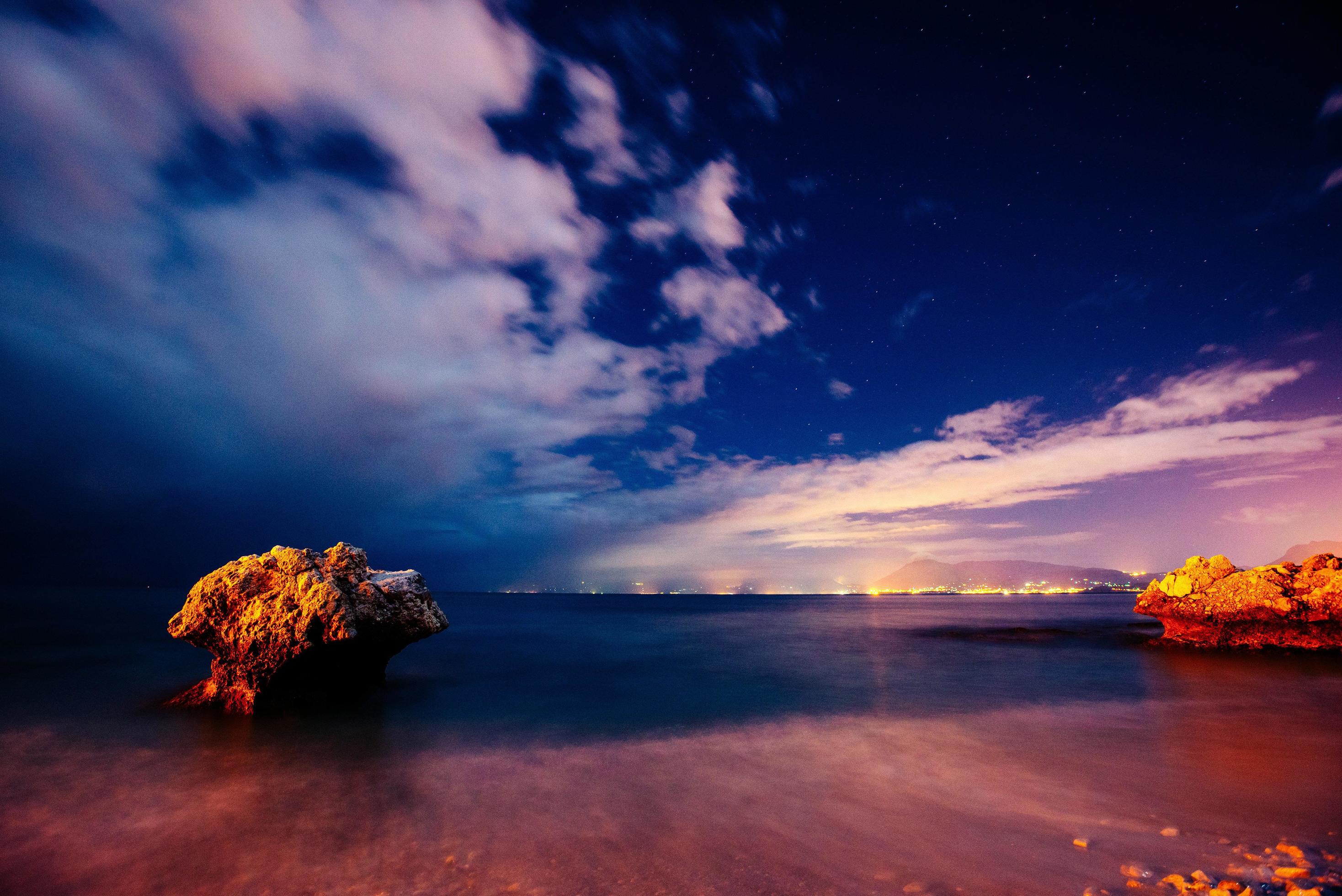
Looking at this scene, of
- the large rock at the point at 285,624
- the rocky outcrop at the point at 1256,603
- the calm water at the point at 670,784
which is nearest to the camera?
the calm water at the point at 670,784

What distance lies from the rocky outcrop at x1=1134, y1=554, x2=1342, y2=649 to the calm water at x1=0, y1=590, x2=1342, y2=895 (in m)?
3.06

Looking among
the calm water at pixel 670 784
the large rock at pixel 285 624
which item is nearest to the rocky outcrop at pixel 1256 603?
the calm water at pixel 670 784

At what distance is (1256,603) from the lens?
20.1 metres

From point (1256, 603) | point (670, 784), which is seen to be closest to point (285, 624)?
point (670, 784)

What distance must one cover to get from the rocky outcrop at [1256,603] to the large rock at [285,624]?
97.2 ft

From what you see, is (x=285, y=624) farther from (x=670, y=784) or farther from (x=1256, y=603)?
(x=1256, y=603)

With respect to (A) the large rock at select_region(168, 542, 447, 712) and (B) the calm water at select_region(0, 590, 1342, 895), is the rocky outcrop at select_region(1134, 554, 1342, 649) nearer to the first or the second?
(B) the calm water at select_region(0, 590, 1342, 895)

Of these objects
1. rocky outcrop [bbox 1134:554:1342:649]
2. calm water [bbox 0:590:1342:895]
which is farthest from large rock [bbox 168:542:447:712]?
rocky outcrop [bbox 1134:554:1342:649]

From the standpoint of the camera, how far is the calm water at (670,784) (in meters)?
5.10

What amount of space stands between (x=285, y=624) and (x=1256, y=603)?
1239 inches

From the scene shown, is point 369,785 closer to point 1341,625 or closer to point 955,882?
point 955,882

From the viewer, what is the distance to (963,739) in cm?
982

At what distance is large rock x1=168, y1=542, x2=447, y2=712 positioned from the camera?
35.0 feet

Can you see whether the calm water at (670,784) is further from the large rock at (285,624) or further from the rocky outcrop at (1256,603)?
the rocky outcrop at (1256,603)
